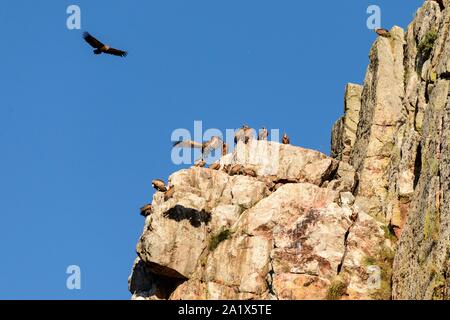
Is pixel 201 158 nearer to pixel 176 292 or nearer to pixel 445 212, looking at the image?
pixel 176 292

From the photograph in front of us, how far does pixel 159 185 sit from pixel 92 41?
12458 millimetres

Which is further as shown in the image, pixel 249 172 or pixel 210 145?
pixel 210 145

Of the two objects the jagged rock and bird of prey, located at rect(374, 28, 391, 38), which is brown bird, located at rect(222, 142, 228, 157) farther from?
bird of prey, located at rect(374, 28, 391, 38)

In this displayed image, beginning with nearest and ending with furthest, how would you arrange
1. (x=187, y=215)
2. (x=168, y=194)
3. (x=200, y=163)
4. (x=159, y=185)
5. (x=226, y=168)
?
(x=187, y=215), (x=168, y=194), (x=159, y=185), (x=226, y=168), (x=200, y=163)

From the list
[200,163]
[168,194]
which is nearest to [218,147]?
[200,163]

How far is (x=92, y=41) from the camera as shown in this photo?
77.2 metres

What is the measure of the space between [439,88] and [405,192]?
23.9 feet

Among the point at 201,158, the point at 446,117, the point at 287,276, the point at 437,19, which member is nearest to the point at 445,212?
the point at 446,117

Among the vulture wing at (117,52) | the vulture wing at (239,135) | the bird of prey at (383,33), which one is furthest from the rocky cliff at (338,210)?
the vulture wing at (117,52)

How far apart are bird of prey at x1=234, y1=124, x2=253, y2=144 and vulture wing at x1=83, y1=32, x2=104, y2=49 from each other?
56.4 ft

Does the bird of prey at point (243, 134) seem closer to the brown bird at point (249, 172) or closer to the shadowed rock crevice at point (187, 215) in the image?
the brown bird at point (249, 172)

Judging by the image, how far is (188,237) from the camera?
81500mm

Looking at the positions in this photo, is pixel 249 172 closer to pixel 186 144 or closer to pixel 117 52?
pixel 186 144
